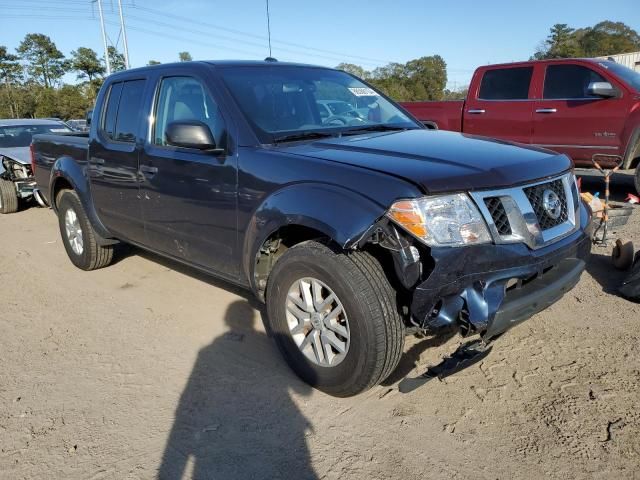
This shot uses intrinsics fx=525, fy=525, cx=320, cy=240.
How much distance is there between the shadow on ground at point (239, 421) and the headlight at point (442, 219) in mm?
1194

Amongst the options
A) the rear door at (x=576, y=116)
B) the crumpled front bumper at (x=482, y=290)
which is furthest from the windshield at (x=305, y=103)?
the rear door at (x=576, y=116)

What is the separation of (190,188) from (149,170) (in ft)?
1.82

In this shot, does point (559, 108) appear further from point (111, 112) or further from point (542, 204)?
point (111, 112)

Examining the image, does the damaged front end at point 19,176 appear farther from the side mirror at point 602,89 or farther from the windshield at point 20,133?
the side mirror at point 602,89

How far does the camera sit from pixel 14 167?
30.2ft

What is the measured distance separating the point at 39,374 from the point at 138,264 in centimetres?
236

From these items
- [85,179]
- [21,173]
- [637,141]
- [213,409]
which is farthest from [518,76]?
[21,173]

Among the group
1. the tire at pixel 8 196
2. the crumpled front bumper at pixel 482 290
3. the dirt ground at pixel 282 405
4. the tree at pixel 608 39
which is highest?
the tree at pixel 608 39

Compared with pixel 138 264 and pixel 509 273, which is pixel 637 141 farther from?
pixel 138 264

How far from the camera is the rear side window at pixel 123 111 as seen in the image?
13.8 ft

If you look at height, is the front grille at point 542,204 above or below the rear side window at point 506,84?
below

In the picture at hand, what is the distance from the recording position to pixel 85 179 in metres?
4.93

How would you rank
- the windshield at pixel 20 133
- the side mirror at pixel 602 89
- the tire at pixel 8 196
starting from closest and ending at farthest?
the side mirror at pixel 602 89, the tire at pixel 8 196, the windshield at pixel 20 133

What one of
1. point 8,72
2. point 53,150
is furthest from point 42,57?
point 53,150
